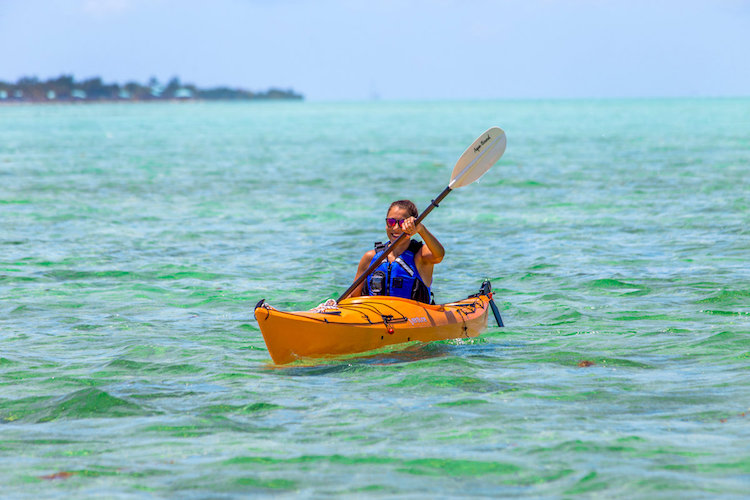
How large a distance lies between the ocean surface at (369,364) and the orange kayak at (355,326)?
0.15 metres

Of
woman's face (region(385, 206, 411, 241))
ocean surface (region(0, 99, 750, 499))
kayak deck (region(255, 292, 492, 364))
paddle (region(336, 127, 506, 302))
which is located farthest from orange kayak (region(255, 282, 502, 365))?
paddle (region(336, 127, 506, 302))

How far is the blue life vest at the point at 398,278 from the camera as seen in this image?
7.75 metres

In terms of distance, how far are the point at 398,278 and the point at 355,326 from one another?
80 centimetres

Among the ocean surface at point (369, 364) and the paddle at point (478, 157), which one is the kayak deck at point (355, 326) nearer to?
the ocean surface at point (369, 364)

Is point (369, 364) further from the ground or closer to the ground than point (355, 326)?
closer to the ground

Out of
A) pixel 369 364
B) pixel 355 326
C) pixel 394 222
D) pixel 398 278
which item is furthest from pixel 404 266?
pixel 369 364

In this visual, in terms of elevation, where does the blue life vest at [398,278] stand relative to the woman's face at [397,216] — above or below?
below

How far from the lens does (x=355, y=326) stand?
7121mm

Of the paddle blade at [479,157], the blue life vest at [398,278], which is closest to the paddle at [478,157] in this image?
the paddle blade at [479,157]

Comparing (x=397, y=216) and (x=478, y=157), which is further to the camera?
(x=478, y=157)

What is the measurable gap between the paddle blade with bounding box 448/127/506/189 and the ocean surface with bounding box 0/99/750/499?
1.50 metres

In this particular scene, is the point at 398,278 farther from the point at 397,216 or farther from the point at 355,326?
the point at 355,326

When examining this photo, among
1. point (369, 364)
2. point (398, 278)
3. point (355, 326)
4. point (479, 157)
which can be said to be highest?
point (479, 157)

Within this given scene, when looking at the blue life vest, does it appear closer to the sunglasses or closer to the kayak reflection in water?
the kayak reflection in water
